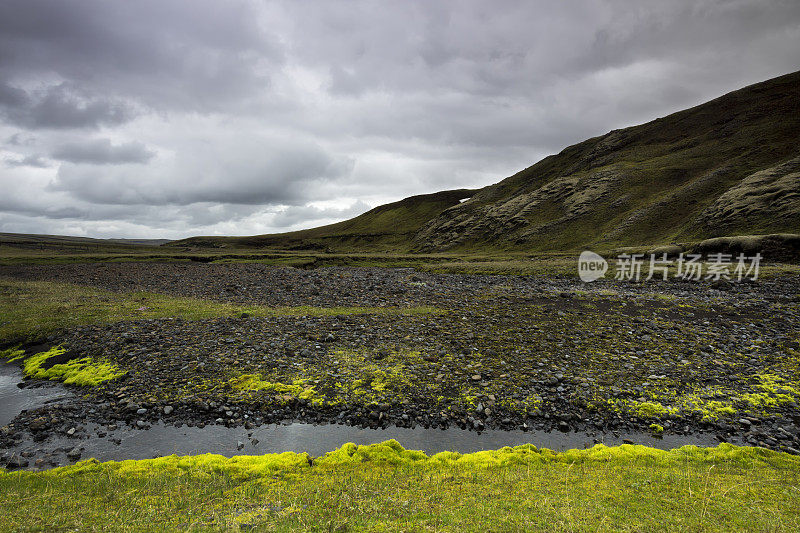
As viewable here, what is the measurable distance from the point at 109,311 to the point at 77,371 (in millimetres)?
11878

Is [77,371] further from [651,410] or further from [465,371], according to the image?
[651,410]

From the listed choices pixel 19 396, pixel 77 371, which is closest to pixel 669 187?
pixel 77 371

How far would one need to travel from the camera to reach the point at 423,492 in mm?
7121

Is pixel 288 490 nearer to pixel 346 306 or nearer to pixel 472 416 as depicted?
pixel 472 416

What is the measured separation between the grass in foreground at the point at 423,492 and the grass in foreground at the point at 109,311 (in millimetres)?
15001

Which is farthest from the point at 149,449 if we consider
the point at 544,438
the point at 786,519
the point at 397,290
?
the point at 397,290

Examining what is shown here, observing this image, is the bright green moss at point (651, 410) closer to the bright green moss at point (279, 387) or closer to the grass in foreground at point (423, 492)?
the grass in foreground at point (423, 492)

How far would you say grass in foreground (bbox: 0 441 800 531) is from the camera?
19.2ft

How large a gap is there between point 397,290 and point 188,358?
19.8m

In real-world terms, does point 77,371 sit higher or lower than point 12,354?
higher

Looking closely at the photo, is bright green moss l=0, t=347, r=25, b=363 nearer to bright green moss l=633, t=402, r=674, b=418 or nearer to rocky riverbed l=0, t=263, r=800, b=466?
rocky riverbed l=0, t=263, r=800, b=466

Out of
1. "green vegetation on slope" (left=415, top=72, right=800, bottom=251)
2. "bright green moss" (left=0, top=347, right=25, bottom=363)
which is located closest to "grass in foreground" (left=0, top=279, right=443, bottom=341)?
"bright green moss" (left=0, top=347, right=25, bottom=363)

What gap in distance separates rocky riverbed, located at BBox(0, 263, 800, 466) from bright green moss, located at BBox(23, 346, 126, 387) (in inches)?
16.8

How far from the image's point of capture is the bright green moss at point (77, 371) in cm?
1367
